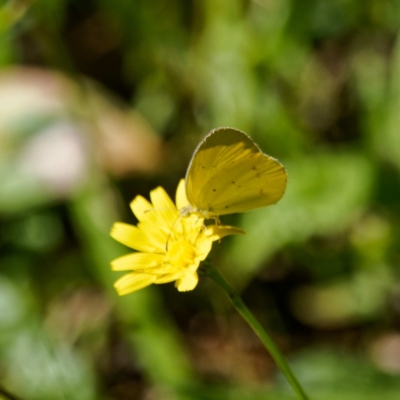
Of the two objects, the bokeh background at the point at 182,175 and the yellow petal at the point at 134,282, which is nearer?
the yellow petal at the point at 134,282

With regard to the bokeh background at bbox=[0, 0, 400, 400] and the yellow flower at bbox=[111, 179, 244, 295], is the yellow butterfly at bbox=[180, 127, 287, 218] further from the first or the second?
the bokeh background at bbox=[0, 0, 400, 400]

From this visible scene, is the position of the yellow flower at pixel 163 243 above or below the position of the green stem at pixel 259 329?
above

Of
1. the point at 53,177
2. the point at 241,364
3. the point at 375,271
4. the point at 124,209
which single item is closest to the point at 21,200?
the point at 53,177

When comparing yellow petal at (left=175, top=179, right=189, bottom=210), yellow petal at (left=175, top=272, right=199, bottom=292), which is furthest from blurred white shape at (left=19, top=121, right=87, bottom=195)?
yellow petal at (left=175, top=272, right=199, bottom=292)

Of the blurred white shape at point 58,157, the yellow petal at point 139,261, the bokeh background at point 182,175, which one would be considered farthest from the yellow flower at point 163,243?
the blurred white shape at point 58,157

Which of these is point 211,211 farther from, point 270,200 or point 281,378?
point 281,378

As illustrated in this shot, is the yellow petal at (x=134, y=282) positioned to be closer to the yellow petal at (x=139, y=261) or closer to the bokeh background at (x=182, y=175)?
the yellow petal at (x=139, y=261)
